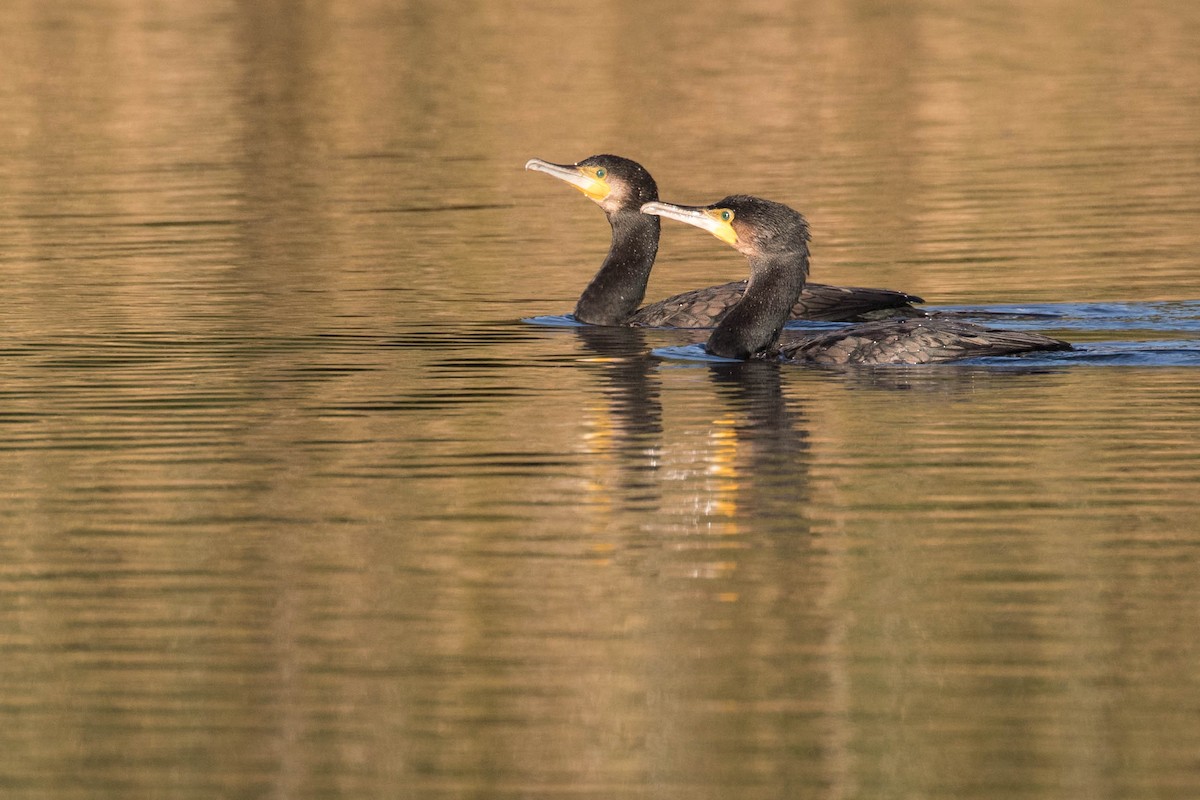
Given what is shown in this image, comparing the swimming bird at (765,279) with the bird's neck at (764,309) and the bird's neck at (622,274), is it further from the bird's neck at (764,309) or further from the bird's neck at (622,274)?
the bird's neck at (622,274)

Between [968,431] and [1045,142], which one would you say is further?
[1045,142]

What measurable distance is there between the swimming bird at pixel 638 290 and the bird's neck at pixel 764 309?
1.10 meters

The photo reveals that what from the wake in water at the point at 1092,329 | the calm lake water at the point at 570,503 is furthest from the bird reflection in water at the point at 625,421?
the wake in water at the point at 1092,329

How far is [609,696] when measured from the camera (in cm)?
927

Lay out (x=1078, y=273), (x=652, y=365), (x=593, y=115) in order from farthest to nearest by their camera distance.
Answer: (x=593, y=115) → (x=1078, y=273) → (x=652, y=365)

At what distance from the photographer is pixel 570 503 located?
12648 millimetres

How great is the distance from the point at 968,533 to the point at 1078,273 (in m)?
10.3

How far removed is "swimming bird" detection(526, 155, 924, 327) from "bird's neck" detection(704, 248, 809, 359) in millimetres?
1104

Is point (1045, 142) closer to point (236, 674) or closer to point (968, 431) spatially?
point (968, 431)

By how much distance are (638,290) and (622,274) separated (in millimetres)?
234

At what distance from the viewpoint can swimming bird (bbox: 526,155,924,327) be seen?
19641 mm

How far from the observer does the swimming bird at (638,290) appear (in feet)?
64.4

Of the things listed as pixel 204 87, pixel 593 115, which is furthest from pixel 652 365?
pixel 204 87

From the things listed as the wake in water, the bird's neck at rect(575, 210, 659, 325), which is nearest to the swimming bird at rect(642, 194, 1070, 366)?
the wake in water
